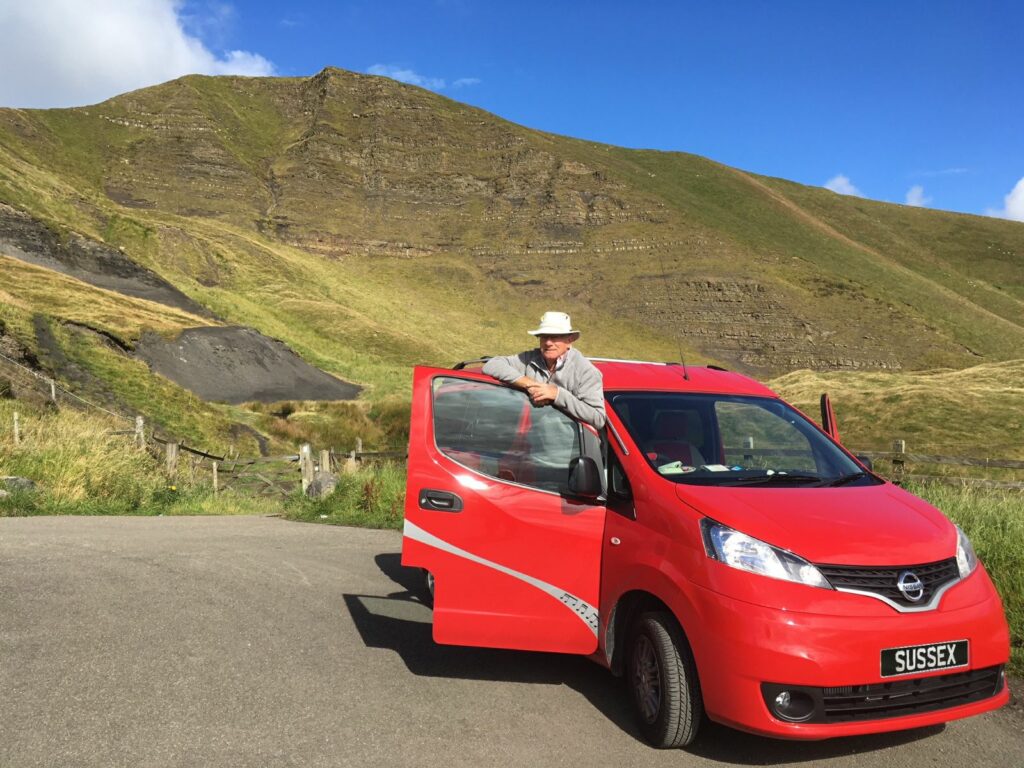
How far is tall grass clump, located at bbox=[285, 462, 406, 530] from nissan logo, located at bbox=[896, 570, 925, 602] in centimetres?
723

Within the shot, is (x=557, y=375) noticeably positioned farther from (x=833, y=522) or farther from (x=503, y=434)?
(x=833, y=522)

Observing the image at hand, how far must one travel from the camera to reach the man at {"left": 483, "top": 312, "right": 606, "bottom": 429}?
14.0 ft

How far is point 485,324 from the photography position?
9719 cm

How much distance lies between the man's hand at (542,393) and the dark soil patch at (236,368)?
37522 millimetres

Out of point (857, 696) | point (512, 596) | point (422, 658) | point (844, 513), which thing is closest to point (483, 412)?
point (512, 596)

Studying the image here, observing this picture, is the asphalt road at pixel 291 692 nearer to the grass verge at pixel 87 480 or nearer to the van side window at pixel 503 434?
the van side window at pixel 503 434

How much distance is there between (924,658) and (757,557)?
820 mm

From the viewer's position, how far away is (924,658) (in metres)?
3.22

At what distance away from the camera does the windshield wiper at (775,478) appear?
13.0 ft

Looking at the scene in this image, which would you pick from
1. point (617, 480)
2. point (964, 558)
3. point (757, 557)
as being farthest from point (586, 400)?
point (964, 558)

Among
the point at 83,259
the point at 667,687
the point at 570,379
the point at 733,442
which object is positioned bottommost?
the point at 667,687

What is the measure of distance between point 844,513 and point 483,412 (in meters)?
2.07

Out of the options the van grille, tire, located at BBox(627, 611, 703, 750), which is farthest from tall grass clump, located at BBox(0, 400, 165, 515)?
the van grille

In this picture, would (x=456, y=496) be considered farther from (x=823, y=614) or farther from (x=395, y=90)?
(x=395, y=90)
